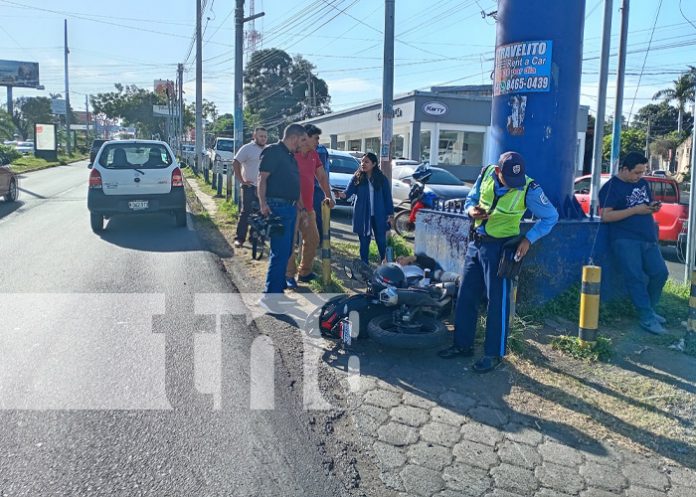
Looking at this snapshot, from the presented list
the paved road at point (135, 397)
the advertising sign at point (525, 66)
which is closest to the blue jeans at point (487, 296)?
the paved road at point (135, 397)

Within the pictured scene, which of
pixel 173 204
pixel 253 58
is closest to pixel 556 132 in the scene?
pixel 173 204

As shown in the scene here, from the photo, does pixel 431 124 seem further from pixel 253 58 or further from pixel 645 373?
pixel 253 58

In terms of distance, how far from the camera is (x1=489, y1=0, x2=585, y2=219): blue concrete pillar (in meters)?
6.26

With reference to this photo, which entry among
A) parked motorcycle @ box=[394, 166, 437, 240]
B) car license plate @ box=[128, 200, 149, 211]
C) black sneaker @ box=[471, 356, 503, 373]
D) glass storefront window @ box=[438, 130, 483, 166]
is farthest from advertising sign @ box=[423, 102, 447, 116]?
black sneaker @ box=[471, 356, 503, 373]

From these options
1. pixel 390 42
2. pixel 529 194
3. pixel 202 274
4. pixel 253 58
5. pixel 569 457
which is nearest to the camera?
pixel 569 457

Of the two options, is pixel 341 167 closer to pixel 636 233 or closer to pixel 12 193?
pixel 12 193

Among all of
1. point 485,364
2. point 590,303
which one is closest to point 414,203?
point 590,303

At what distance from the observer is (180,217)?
A: 12055 millimetres

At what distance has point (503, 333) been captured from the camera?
189 inches

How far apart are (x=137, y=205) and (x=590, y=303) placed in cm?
871

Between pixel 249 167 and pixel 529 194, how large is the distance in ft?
18.9

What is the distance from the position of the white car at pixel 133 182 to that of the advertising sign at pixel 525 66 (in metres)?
7.13

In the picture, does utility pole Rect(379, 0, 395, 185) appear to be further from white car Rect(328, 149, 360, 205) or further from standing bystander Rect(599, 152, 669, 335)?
standing bystander Rect(599, 152, 669, 335)

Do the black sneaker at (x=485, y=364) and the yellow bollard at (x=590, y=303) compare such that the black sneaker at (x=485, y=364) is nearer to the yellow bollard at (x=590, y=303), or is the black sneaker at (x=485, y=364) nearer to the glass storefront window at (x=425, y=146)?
the yellow bollard at (x=590, y=303)
